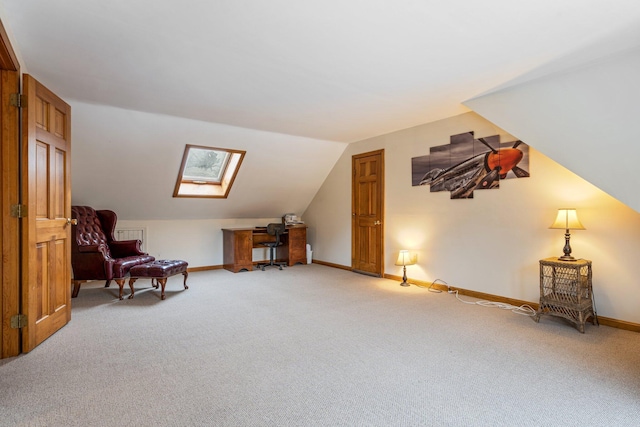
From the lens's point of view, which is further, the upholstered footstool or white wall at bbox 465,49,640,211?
the upholstered footstool

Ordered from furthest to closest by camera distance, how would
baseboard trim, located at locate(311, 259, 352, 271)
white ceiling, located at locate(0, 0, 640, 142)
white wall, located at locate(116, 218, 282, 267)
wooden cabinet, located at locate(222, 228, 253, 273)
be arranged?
1. baseboard trim, located at locate(311, 259, 352, 271)
2. wooden cabinet, located at locate(222, 228, 253, 273)
3. white wall, located at locate(116, 218, 282, 267)
4. white ceiling, located at locate(0, 0, 640, 142)

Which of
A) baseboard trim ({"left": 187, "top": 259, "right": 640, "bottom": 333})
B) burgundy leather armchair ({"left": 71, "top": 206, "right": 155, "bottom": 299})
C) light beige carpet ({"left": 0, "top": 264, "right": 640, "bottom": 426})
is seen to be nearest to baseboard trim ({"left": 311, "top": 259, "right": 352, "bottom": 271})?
baseboard trim ({"left": 187, "top": 259, "right": 640, "bottom": 333})

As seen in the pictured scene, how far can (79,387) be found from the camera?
2141 millimetres

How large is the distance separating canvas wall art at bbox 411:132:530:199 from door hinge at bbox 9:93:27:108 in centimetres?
441

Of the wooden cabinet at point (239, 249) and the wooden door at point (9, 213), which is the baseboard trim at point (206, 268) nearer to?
the wooden cabinet at point (239, 249)

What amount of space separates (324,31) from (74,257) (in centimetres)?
410

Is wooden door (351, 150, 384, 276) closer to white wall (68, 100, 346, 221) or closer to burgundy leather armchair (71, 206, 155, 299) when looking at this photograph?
white wall (68, 100, 346, 221)

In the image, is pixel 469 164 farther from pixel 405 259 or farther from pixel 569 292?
pixel 569 292

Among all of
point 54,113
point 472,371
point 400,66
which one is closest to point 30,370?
point 54,113

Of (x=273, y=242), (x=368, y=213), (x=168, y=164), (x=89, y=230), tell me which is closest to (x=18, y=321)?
(x=89, y=230)

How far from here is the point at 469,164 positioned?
435cm

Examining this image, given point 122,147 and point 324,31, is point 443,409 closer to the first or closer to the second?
point 324,31

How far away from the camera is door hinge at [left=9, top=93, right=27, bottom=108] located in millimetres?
2576

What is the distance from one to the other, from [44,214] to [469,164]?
15.0ft
